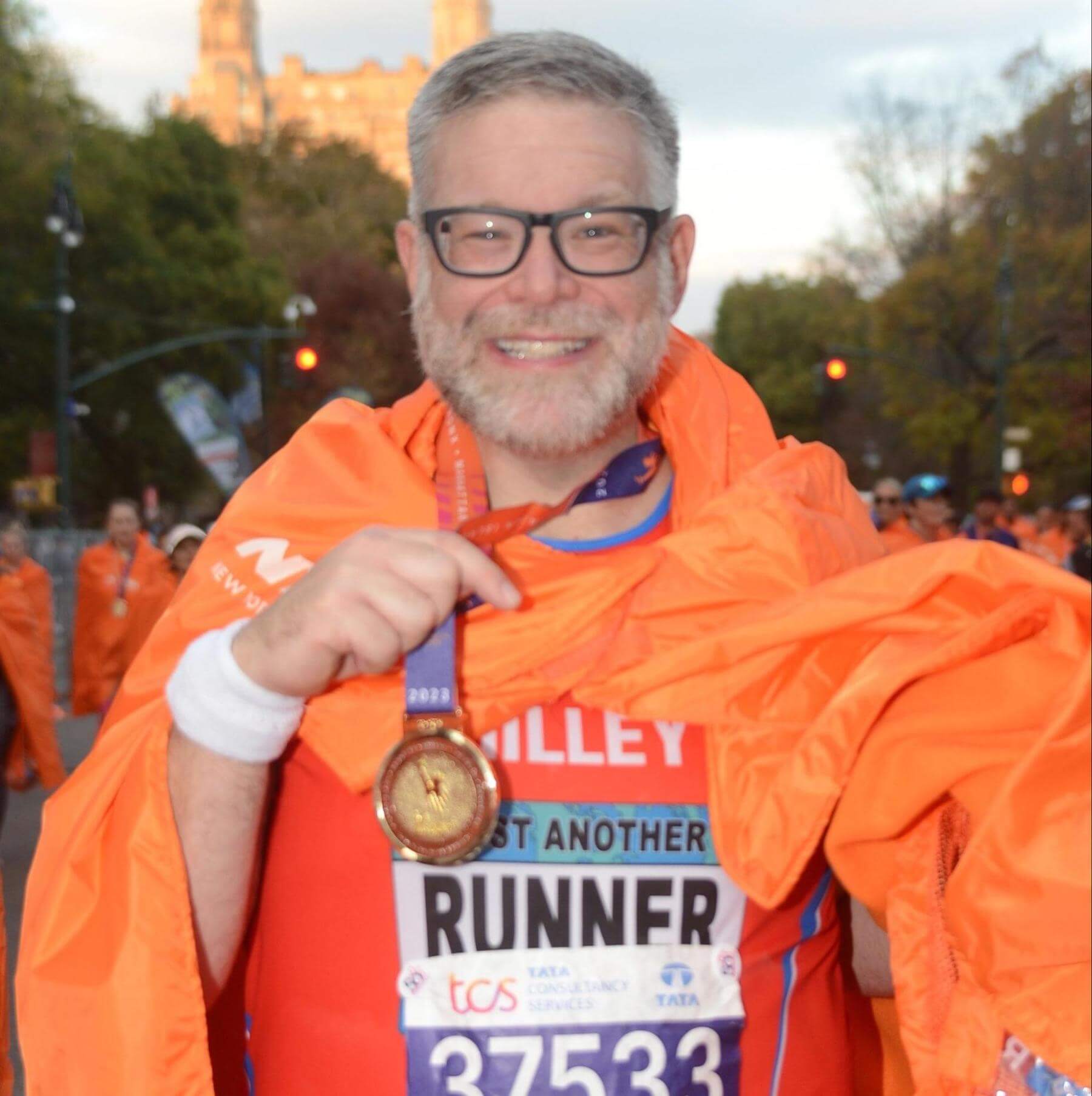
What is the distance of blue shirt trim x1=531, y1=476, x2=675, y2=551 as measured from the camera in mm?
2221

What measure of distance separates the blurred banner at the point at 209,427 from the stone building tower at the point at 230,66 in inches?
5461

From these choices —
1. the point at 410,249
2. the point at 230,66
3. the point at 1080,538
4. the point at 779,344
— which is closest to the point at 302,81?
the point at 230,66

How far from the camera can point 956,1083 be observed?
1909 millimetres

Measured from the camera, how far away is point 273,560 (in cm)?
217

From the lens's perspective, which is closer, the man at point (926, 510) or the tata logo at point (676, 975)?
the tata logo at point (676, 975)

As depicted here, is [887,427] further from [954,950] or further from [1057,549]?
[954,950]

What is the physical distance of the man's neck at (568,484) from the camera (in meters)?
2.26

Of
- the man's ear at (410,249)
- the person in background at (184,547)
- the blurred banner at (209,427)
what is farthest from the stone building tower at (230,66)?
the man's ear at (410,249)

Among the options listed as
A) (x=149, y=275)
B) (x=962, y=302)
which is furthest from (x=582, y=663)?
(x=149, y=275)

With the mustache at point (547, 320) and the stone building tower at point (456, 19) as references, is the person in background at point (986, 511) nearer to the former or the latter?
the mustache at point (547, 320)

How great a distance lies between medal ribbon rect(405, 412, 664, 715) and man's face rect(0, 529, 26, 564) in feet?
31.8

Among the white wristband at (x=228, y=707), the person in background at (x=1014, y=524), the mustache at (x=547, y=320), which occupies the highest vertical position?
the mustache at (x=547, y=320)

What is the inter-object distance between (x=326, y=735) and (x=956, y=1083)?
85 cm

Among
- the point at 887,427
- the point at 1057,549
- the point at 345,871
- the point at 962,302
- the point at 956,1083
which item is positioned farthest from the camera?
the point at 887,427
